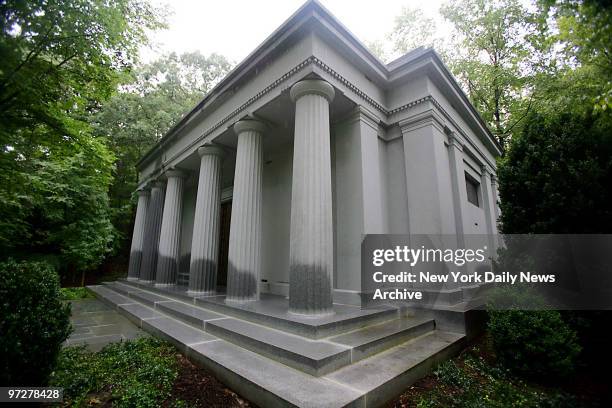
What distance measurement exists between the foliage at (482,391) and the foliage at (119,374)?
10.2 feet

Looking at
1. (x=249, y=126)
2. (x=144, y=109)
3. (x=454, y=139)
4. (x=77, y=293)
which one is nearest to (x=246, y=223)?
(x=249, y=126)

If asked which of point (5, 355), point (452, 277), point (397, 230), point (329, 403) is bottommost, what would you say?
point (329, 403)

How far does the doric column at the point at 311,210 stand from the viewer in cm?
494

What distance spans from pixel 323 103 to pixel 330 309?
4139 millimetres

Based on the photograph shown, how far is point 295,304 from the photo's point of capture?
4996mm

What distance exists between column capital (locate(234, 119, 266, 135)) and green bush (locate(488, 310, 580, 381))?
6.39 m

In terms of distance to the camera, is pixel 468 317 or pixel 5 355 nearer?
pixel 5 355

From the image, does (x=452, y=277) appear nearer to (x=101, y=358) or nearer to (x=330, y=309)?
(x=330, y=309)

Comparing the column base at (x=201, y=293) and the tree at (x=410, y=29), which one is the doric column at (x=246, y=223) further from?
the tree at (x=410, y=29)

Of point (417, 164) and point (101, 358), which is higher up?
point (417, 164)

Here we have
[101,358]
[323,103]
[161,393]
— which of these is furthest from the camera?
[323,103]

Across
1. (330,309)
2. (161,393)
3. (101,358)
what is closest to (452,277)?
(330,309)

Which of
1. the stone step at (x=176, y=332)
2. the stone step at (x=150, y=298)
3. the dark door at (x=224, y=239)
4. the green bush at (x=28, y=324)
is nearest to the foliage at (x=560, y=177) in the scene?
the stone step at (x=176, y=332)

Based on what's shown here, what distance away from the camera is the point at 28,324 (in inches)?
112
